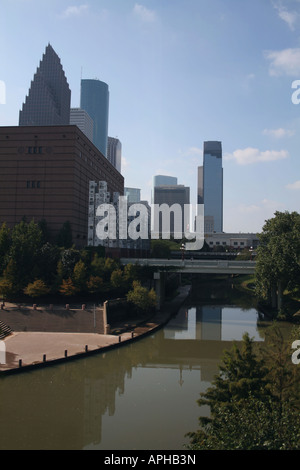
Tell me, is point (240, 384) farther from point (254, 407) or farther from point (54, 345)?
point (54, 345)

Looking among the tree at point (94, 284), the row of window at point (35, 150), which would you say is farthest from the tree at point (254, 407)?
the row of window at point (35, 150)

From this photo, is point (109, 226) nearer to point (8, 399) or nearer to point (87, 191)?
point (87, 191)

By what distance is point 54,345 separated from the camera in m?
34.2

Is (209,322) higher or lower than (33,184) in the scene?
lower

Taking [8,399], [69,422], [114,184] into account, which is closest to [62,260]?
[8,399]

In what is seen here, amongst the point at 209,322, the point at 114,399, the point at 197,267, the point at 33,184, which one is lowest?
the point at 209,322

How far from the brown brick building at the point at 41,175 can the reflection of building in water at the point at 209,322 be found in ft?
88.2

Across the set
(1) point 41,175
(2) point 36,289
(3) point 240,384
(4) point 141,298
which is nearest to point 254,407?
(3) point 240,384

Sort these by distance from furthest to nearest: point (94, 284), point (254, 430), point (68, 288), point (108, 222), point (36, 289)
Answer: point (108, 222), point (94, 284), point (68, 288), point (36, 289), point (254, 430)

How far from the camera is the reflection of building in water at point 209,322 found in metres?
44.0

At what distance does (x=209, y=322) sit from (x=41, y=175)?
39938mm

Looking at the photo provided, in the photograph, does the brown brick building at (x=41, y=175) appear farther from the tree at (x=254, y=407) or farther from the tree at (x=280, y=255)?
the tree at (x=254, y=407)

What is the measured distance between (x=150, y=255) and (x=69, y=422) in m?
86.4

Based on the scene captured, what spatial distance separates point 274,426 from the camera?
12.8 meters
